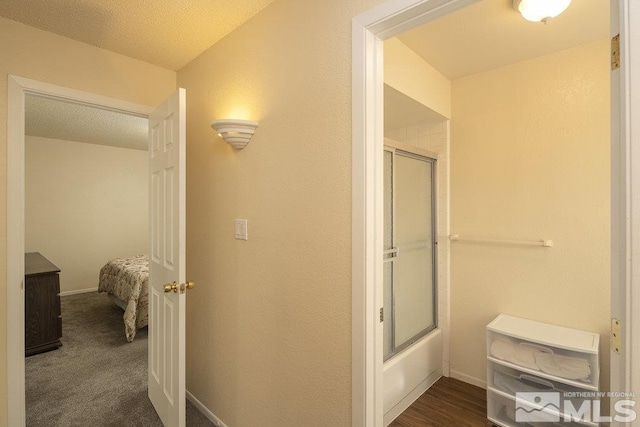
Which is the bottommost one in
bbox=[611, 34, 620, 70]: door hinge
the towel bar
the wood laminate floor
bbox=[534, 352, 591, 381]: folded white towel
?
the wood laminate floor

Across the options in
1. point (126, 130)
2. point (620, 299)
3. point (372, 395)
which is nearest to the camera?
point (620, 299)

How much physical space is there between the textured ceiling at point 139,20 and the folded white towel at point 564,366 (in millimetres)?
2706

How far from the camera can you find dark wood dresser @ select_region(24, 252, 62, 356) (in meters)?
2.98

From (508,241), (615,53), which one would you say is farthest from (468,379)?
(615,53)

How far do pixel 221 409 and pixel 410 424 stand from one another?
1.27 meters

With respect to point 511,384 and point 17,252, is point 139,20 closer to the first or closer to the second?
point 17,252

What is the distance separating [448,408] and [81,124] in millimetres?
5389

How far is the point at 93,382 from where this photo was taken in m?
2.50

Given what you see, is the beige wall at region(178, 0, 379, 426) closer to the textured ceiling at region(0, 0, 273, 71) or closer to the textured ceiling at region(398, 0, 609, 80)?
the textured ceiling at region(0, 0, 273, 71)

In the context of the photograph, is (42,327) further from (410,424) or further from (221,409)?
(410,424)

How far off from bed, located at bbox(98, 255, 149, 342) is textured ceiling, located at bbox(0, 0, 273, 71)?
247cm

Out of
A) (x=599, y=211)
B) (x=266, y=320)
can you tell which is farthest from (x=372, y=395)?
(x=599, y=211)

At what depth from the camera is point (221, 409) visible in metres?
1.95

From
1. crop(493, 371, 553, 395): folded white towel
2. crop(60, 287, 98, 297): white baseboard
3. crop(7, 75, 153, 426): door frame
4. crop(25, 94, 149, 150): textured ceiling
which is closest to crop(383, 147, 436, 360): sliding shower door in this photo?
crop(493, 371, 553, 395): folded white towel
